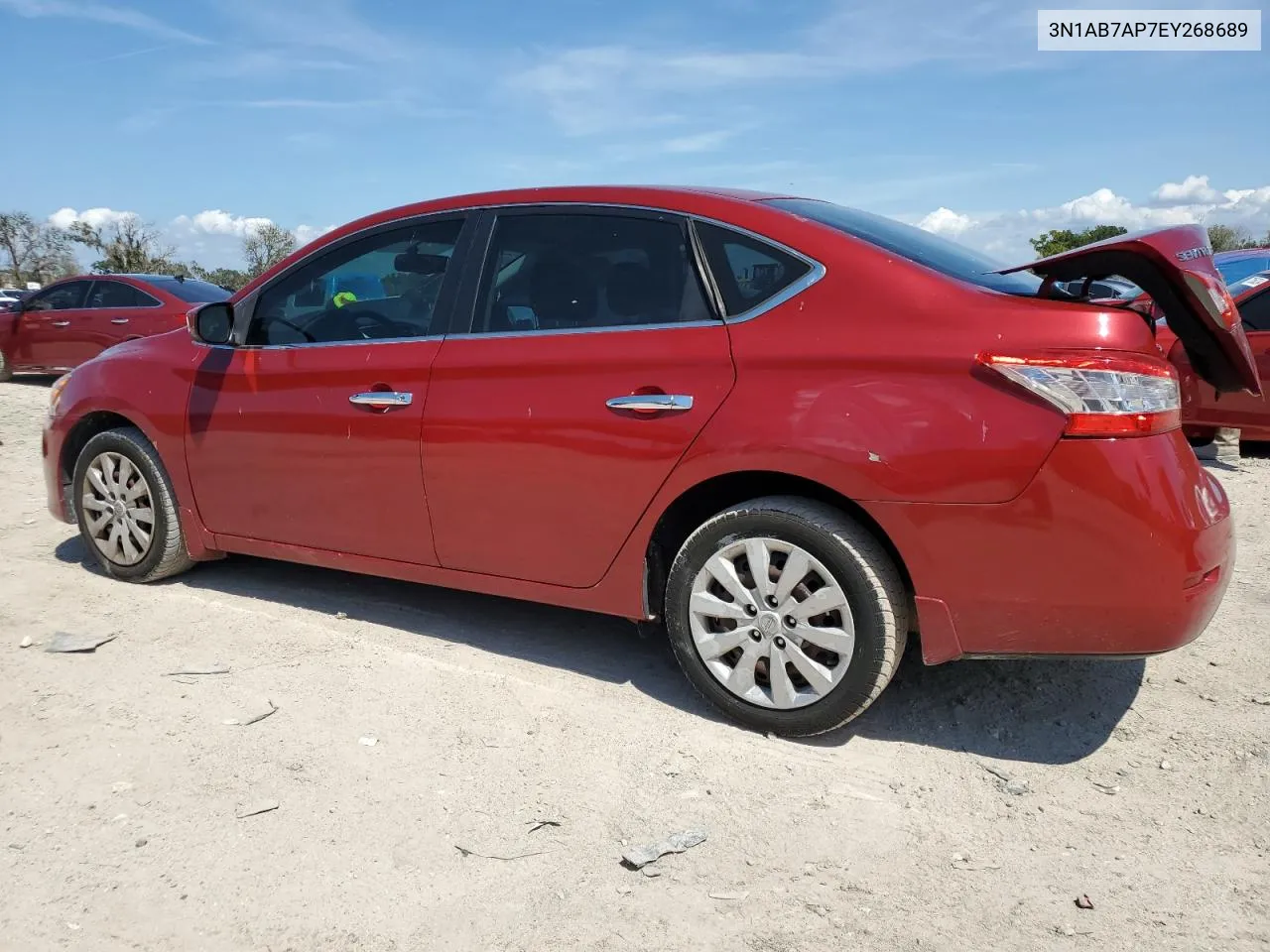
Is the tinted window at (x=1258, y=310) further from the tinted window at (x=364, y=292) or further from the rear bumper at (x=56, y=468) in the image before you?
the rear bumper at (x=56, y=468)

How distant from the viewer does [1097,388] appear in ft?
9.20

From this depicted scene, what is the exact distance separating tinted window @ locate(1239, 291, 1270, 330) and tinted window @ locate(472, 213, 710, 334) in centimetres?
618

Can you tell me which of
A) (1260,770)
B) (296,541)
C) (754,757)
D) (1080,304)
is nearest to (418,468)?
(296,541)

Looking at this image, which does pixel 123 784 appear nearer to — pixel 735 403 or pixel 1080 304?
pixel 735 403

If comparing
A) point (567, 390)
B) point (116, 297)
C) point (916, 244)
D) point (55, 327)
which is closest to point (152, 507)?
point (567, 390)

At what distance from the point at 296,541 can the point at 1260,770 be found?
11.8 ft

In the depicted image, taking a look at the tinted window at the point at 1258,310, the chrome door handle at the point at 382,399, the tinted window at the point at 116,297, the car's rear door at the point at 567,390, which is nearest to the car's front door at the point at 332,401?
the chrome door handle at the point at 382,399

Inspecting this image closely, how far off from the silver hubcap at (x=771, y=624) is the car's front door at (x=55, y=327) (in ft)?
40.2

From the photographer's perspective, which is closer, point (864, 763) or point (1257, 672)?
point (864, 763)

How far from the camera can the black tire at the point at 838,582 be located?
3.11 m

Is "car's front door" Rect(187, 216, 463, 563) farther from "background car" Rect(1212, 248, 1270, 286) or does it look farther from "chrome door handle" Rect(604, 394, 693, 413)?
"background car" Rect(1212, 248, 1270, 286)

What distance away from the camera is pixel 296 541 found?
440cm

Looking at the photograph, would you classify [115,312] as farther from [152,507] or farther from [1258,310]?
[1258,310]

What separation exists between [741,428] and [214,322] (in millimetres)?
2572
